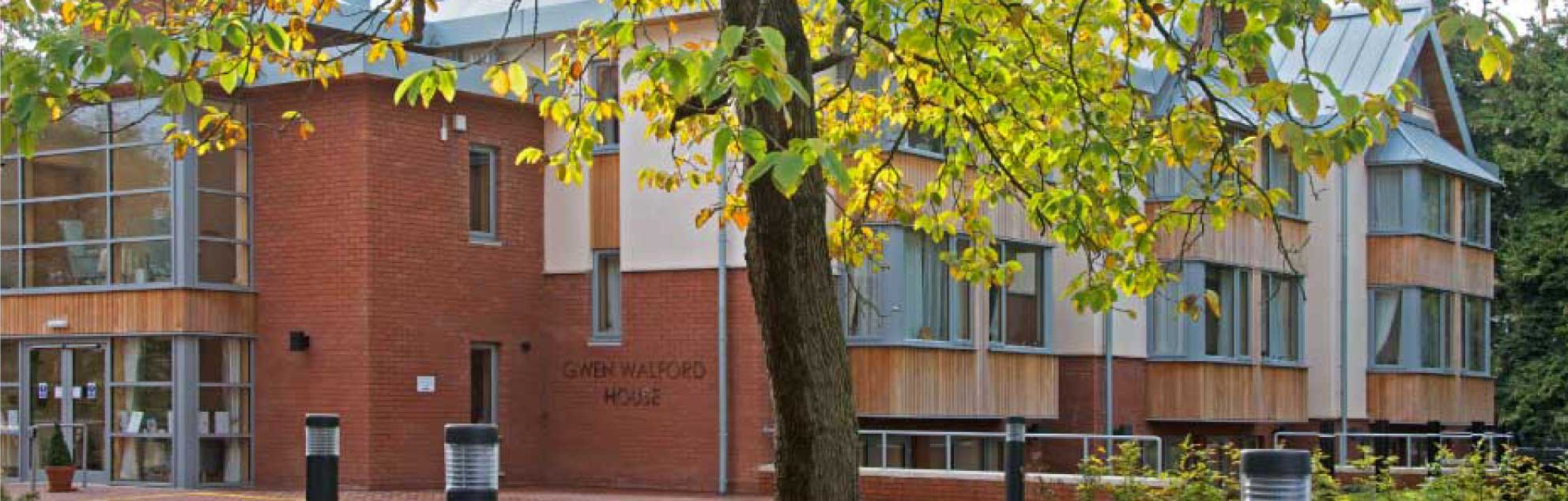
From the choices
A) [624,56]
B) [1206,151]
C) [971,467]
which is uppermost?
[624,56]

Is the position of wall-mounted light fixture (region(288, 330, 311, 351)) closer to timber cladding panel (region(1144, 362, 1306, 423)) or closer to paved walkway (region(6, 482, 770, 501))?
paved walkway (region(6, 482, 770, 501))

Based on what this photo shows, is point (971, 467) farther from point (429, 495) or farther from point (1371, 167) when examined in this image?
point (1371, 167)

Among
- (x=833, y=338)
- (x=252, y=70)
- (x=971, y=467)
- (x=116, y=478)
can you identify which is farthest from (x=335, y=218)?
(x=833, y=338)

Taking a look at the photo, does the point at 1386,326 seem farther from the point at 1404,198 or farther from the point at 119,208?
the point at 119,208

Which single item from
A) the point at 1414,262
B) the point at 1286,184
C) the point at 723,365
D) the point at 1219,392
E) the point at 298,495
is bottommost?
the point at 298,495

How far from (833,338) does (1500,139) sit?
39721 mm

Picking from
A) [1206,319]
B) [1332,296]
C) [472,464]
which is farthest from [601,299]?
[472,464]

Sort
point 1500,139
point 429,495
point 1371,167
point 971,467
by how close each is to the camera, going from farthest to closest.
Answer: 1. point 1500,139
2. point 1371,167
3. point 971,467
4. point 429,495

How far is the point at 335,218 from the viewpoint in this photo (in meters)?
26.0

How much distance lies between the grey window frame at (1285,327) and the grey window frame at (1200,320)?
1.75 feet

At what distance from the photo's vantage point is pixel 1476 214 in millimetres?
40156

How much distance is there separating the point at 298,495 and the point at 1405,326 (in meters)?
20.7

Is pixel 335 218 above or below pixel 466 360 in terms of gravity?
above

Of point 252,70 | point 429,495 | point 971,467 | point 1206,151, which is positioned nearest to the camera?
point 252,70
